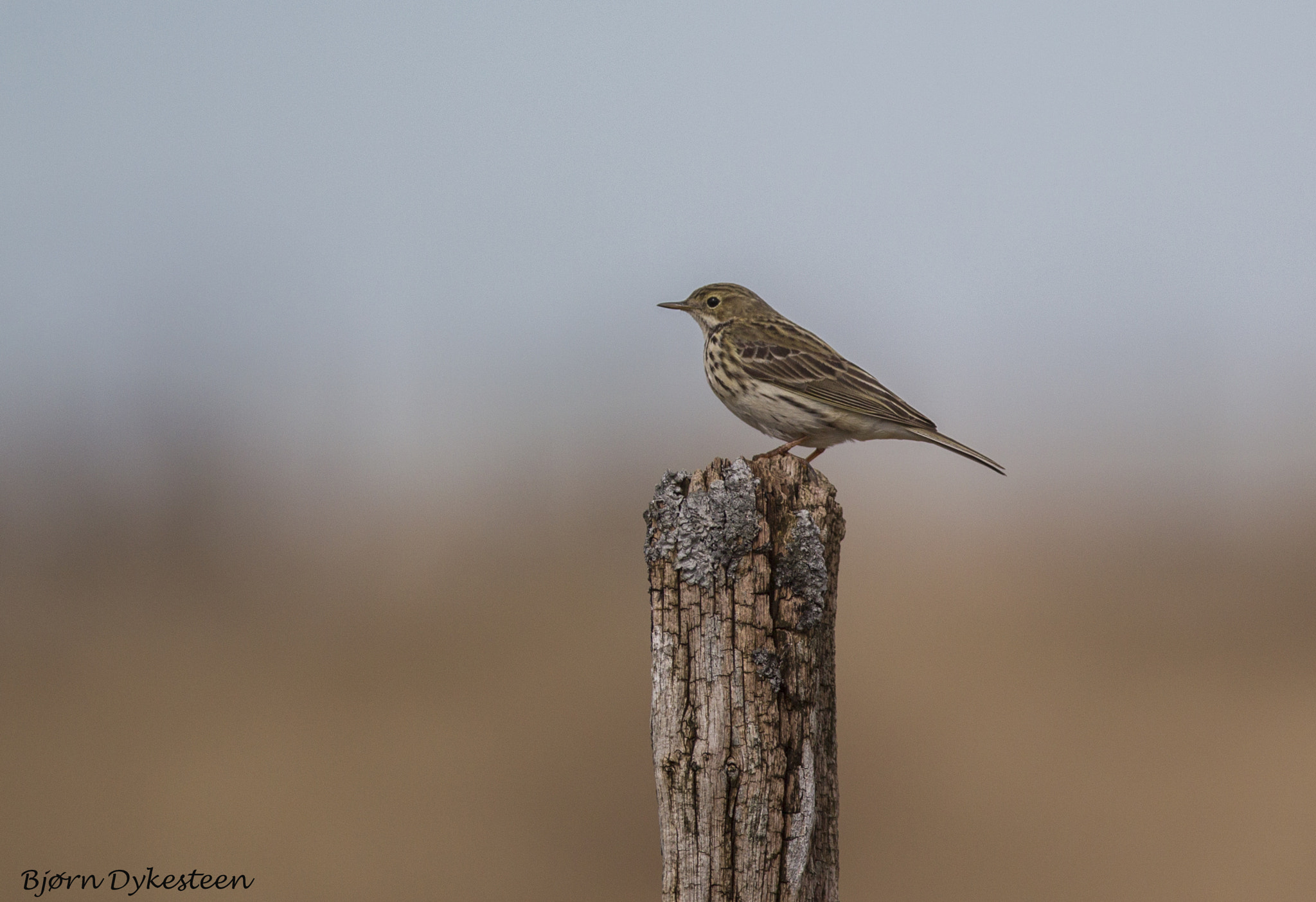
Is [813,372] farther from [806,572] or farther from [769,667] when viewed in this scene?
[769,667]

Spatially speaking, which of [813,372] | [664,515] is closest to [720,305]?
[813,372]

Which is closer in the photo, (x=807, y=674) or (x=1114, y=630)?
(x=807, y=674)

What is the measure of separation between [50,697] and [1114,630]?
15489 mm

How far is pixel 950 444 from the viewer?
266 inches

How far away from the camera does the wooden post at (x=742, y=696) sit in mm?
3592

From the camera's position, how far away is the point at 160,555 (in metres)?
18.1

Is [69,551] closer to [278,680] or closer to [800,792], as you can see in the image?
[278,680]

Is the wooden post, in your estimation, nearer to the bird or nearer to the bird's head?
the bird

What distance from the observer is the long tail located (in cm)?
650

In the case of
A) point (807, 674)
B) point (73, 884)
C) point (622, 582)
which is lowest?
point (73, 884)

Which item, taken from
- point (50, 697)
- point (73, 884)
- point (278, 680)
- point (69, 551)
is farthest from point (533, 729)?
point (69, 551)

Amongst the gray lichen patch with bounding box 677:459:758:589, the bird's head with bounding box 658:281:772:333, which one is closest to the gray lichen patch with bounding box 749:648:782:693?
the gray lichen patch with bounding box 677:459:758:589

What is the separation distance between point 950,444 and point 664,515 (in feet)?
11.5

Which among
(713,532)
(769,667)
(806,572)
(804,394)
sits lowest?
(769,667)
